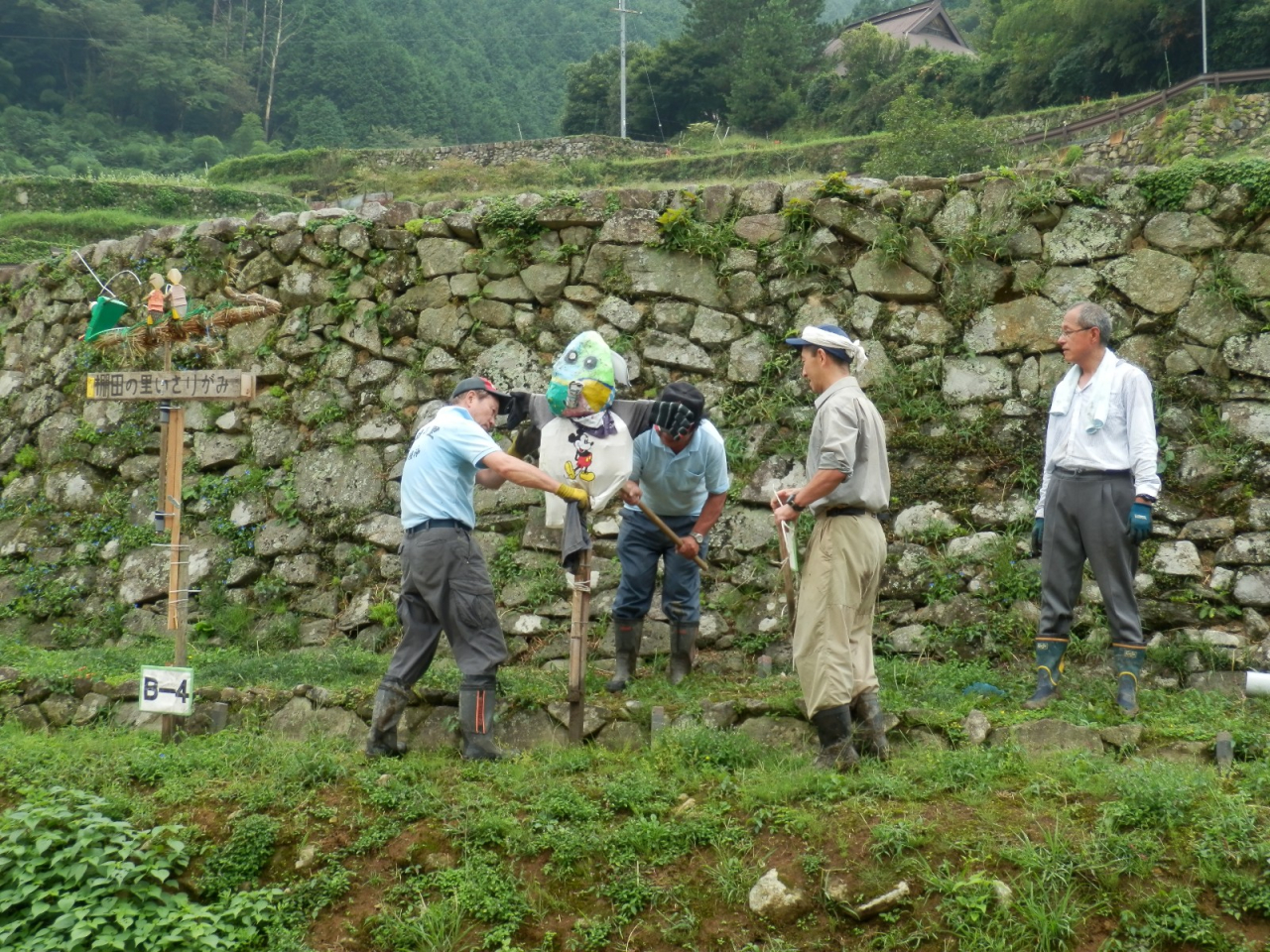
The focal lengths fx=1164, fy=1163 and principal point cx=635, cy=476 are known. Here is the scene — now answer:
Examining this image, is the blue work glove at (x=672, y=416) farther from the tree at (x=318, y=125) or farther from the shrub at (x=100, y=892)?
the tree at (x=318, y=125)

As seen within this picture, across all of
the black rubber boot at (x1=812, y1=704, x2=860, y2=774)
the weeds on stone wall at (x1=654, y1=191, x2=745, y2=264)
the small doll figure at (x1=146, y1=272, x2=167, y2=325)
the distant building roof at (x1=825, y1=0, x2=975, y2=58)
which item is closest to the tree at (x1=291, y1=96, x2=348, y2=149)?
the distant building roof at (x1=825, y1=0, x2=975, y2=58)

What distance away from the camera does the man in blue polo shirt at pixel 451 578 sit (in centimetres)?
518

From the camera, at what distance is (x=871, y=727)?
4.91 metres

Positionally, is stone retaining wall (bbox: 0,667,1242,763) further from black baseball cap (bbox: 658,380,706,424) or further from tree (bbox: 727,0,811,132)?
tree (bbox: 727,0,811,132)

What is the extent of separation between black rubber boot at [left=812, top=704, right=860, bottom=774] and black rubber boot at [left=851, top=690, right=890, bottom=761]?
14 cm

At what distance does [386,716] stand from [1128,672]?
3.37 m

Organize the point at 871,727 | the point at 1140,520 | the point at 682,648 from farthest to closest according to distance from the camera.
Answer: the point at 682,648, the point at 1140,520, the point at 871,727

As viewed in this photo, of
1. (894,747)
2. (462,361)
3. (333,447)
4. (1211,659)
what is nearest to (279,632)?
(333,447)

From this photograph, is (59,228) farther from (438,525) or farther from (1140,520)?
(1140,520)

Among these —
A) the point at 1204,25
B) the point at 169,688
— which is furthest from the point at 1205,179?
the point at 1204,25

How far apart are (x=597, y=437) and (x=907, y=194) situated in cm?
328

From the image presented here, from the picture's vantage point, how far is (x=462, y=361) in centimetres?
818

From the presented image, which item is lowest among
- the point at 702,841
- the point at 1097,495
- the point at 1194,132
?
the point at 702,841

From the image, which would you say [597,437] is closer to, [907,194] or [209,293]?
[907,194]
